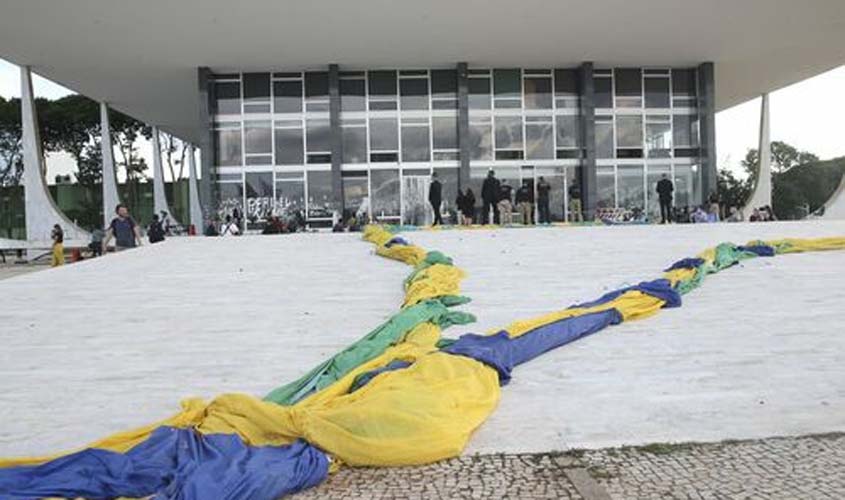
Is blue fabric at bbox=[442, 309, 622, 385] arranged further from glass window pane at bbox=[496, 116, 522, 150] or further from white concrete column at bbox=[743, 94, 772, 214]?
white concrete column at bbox=[743, 94, 772, 214]

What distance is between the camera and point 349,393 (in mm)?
4344

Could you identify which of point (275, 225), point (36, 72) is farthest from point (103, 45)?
point (275, 225)

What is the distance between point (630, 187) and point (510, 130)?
201 inches

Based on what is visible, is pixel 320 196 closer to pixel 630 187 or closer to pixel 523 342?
pixel 630 187

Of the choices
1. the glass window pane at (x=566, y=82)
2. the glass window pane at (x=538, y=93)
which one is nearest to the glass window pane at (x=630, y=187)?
the glass window pane at (x=566, y=82)

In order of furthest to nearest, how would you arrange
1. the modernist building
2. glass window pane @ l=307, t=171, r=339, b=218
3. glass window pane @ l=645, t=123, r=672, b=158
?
glass window pane @ l=645, t=123, r=672, b=158 → glass window pane @ l=307, t=171, r=339, b=218 → the modernist building

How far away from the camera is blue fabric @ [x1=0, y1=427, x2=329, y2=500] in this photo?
3.13 m

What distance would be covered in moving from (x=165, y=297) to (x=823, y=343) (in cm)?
732

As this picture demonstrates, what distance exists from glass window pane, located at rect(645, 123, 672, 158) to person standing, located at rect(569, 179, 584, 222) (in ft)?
11.2

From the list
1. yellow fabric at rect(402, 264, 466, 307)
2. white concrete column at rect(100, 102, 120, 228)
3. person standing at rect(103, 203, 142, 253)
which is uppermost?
white concrete column at rect(100, 102, 120, 228)

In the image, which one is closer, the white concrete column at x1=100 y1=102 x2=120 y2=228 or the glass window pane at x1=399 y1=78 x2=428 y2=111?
the glass window pane at x1=399 y1=78 x2=428 y2=111

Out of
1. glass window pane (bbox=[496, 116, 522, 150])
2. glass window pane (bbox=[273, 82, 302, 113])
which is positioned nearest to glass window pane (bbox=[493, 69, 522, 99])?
glass window pane (bbox=[496, 116, 522, 150])

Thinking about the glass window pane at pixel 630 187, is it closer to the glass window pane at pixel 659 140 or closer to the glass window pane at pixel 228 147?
the glass window pane at pixel 659 140

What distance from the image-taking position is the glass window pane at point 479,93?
2822cm
